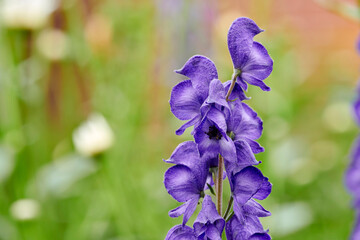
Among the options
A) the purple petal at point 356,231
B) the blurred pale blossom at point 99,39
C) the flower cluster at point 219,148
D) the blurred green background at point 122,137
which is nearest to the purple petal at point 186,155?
the flower cluster at point 219,148

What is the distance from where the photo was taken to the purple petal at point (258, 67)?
0.34 meters

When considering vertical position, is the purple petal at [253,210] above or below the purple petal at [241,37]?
below

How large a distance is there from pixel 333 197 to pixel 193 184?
1.23 metres

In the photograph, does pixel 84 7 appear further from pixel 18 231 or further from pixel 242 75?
pixel 242 75

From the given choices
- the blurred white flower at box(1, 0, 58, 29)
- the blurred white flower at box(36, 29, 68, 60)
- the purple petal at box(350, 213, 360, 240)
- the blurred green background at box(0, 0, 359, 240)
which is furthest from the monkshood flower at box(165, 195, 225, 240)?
the blurred white flower at box(36, 29, 68, 60)

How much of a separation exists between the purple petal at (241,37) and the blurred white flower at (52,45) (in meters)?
1.00

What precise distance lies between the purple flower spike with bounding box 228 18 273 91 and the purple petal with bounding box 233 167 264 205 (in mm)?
55

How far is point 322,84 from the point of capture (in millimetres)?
2371

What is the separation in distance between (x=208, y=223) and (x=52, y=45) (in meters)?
1.11

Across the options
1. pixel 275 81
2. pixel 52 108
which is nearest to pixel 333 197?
pixel 275 81

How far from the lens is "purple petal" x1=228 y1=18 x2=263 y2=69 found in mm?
341

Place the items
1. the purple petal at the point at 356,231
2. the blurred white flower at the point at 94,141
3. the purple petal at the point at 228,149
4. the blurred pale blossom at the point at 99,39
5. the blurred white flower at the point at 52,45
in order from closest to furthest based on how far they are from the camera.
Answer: the purple petal at the point at 228,149 → the purple petal at the point at 356,231 → the blurred white flower at the point at 94,141 → the blurred pale blossom at the point at 99,39 → the blurred white flower at the point at 52,45

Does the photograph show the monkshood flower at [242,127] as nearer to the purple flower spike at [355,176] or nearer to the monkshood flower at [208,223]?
the monkshood flower at [208,223]

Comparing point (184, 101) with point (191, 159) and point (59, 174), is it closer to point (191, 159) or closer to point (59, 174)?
point (191, 159)
